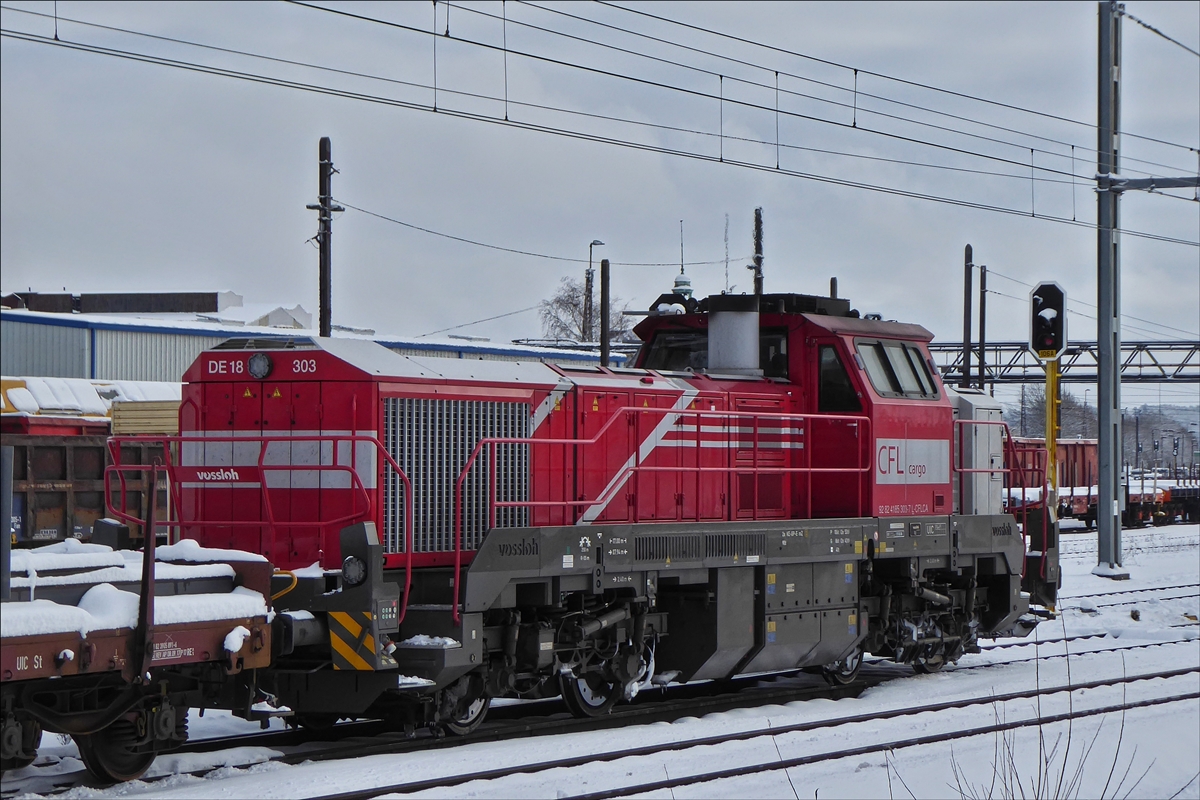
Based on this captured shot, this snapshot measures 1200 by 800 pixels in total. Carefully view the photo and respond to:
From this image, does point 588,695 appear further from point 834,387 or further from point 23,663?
point 23,663

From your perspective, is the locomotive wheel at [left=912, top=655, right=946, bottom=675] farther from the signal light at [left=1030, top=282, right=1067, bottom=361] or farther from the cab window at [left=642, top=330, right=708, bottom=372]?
the signal light at [left=1030, top=282, right=1067, bottom=361]

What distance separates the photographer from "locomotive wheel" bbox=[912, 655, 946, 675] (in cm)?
1307

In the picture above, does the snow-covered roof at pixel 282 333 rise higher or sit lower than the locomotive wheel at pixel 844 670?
higher

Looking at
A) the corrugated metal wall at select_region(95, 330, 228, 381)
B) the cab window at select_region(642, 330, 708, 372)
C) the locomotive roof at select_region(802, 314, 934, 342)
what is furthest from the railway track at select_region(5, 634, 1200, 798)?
the corrugated metal wall at select_region(95, 330, 228, 381)

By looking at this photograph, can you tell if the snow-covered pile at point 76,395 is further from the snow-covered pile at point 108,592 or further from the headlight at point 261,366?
the snow-covered pile at point 108,592

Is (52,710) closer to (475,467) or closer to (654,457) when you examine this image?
(475,467)

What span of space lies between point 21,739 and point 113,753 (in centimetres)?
82

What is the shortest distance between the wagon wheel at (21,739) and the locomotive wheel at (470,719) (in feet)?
9.47

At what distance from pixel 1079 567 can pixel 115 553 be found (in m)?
21.6

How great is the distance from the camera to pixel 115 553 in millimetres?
7582

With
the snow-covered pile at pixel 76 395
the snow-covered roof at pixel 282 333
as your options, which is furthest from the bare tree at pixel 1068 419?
the snow-covered pile at pixel 76 395

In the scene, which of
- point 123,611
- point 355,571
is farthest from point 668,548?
point 123,611

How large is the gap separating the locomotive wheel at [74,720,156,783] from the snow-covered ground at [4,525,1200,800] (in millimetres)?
113

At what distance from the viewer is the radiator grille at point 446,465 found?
899 cm
